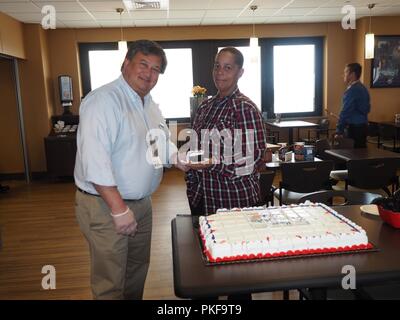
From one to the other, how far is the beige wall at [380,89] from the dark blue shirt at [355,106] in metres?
2.35

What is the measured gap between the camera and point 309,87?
7691 millimetres

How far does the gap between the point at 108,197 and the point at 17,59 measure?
19.1 feet

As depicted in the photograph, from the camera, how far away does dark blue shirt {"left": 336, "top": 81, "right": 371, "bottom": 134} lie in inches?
198

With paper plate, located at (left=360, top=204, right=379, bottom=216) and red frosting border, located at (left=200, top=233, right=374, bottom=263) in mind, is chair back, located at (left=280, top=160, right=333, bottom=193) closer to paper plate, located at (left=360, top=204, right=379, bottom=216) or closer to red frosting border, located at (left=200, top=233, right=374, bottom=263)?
paper plate, located at (left=360, top=204, right=379, bottom=216)

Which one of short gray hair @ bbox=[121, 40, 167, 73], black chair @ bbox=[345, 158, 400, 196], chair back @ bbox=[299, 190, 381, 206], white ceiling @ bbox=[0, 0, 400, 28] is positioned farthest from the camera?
white ceiling @ bbox=[0, 0, 400, 28]

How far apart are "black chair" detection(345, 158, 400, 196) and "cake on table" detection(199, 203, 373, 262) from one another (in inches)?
78.2

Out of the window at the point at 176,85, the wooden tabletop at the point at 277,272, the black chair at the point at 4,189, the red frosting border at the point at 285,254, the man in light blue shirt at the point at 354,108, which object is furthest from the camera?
the window at the point at 176,85

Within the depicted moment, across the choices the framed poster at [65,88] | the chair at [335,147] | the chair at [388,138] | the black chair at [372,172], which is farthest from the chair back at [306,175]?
the framed poster at [65,88]

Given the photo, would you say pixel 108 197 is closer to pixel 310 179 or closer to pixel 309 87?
pixel 310 179

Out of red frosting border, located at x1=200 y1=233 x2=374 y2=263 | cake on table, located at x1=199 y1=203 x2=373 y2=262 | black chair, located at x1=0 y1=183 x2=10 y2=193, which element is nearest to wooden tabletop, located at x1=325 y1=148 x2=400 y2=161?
cake on table, located at x1=199 y1=203 x2=373 y2=262

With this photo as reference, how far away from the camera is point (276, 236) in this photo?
1.42 metres

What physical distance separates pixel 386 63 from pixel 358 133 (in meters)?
2.74

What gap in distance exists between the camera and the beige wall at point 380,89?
697cm

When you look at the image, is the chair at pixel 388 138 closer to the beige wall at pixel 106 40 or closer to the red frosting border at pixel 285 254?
the beige wall at pixel 106 40
